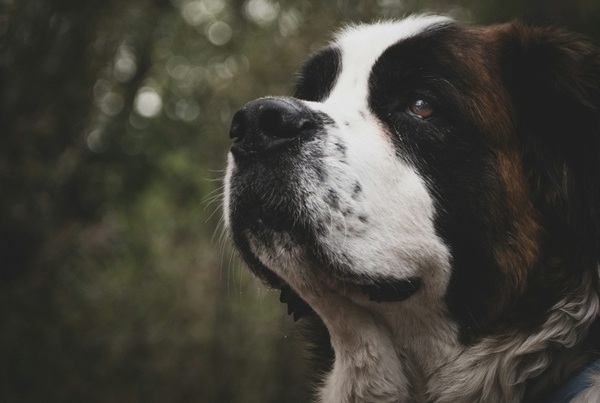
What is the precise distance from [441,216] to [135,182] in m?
4.77

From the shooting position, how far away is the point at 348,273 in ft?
7.39

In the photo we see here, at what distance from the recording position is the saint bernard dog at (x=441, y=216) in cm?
226

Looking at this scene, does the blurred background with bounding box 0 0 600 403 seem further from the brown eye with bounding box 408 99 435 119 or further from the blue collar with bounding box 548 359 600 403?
the blue collar with bounding box 548 359 600 403

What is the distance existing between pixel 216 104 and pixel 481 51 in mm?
4727

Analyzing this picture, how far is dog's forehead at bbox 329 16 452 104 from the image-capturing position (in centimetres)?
266

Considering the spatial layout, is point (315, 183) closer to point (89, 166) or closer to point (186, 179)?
point (89, 166)

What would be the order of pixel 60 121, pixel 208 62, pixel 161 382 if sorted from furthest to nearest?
pixel 208 62, pixel 161 382, pixel 60 121

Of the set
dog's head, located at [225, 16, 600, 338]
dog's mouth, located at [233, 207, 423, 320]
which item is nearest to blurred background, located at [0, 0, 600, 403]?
dog's head, located at [225, 16, 600, 338]

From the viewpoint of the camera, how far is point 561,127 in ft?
7.99

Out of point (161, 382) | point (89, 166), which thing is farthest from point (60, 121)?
point (161, 382)

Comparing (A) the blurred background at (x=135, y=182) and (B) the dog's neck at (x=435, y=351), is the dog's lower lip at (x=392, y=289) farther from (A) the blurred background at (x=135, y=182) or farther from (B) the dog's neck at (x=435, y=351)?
(A) the blurred background at (x=135, y=182)

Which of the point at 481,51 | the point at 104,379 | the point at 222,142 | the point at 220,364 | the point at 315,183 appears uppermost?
the point at 481,51

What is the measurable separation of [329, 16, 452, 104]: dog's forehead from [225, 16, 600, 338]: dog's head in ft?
0.14

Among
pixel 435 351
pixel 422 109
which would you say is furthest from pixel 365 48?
pixel 435 351
